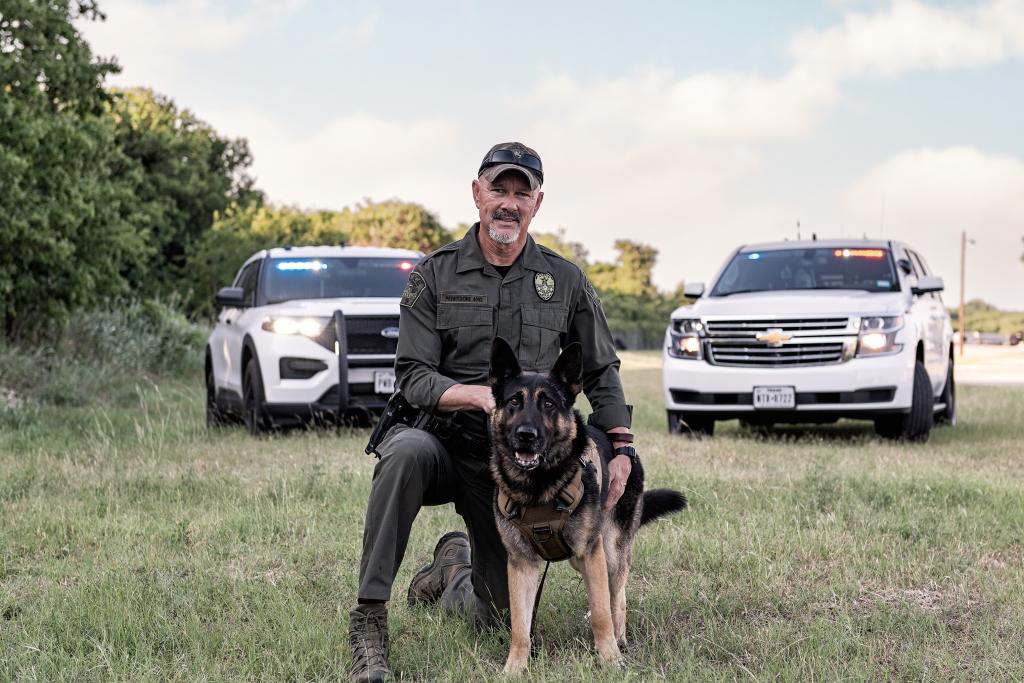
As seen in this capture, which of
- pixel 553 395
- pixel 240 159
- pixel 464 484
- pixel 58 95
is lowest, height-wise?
pixel 464 484

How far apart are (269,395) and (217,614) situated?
590cm

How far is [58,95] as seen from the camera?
17.6 m

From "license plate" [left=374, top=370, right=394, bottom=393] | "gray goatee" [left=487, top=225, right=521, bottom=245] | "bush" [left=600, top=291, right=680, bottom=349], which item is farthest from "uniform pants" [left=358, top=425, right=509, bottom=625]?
"bush" [left=600, top=291, right=680, bottom=349]

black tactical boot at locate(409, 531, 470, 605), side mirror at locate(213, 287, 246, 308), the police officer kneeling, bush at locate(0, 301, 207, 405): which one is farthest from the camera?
bush at locate(0, 301, 207, 405)

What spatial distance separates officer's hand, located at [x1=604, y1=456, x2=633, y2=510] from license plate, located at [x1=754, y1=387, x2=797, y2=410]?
6132mm

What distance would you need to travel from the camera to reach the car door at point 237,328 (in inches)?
440

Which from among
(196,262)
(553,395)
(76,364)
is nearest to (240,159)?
(196,262)

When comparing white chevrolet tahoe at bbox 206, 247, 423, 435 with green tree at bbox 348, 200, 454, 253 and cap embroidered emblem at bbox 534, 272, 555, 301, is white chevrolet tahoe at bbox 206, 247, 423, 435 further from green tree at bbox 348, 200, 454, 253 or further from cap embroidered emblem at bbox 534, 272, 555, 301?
green tree at bbox 348, 200, 454, 253

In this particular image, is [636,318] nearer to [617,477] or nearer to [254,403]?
[254,403]

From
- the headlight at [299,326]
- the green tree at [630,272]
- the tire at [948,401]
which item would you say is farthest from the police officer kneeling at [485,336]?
the green tree at [630,272]

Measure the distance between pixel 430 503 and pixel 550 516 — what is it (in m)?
0.69

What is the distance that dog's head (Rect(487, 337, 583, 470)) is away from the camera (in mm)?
3736

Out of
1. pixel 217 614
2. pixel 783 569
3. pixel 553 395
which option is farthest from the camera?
pixel 783 569

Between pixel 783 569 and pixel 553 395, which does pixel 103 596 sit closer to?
pixel 553 395
